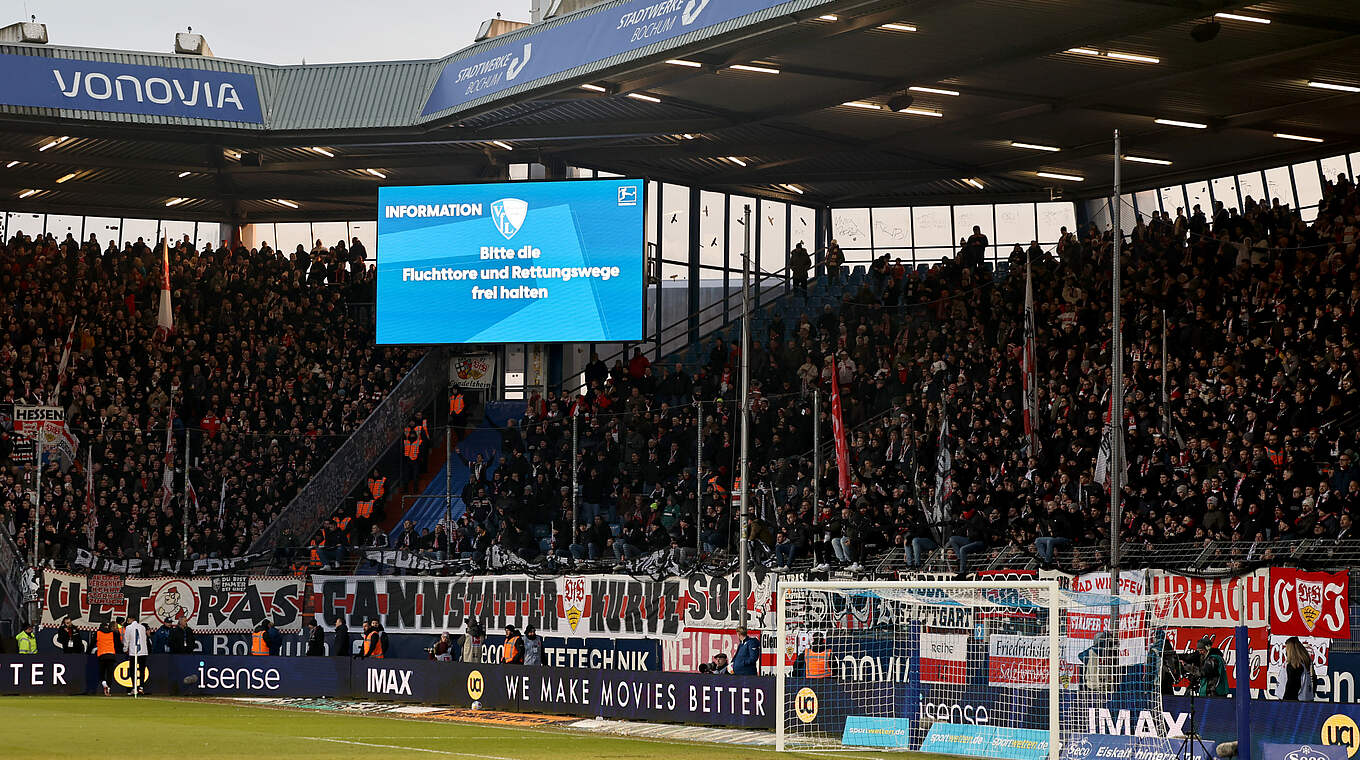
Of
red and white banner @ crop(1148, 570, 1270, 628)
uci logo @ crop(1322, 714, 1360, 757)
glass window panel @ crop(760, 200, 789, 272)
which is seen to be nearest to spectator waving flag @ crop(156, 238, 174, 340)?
glass window panel @ crop(760, 200, 789, 272)

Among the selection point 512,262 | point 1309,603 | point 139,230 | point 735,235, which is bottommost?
point 1309,603

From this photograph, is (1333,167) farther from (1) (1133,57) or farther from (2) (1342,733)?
(2) (1342,733)

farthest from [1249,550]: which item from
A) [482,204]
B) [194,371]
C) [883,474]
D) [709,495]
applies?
[194,371]

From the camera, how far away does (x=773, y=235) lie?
46.9 meters

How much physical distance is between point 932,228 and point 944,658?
86.8 feet

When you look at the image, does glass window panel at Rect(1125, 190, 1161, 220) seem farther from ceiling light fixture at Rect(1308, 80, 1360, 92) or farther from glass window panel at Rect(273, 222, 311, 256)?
glass window panel at Rect(273, 222, 311, 256)

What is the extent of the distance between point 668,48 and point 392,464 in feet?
48.2

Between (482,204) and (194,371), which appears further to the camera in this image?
(194,371)

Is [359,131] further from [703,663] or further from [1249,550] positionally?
[1249,550]

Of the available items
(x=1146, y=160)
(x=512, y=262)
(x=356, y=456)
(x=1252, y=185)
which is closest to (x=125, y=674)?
(x=356, y=456)

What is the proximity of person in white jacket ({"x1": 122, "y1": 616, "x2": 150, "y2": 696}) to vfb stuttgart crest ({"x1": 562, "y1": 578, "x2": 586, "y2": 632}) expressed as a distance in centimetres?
836

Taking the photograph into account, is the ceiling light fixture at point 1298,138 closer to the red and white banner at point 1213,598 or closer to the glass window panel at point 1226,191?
the glass window panel at point 1226,191

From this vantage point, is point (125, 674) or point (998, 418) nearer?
point (998, 418)

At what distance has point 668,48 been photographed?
3116 cm
